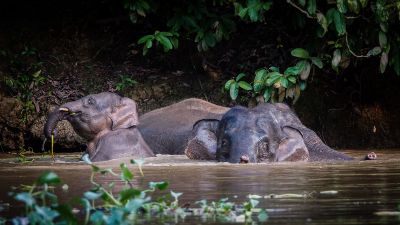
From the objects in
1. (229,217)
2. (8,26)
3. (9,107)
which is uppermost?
(8,26)

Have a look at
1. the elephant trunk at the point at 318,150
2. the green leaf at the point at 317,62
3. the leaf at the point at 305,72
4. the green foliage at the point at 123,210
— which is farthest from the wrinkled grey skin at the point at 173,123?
the green foliage at the point at 123,210

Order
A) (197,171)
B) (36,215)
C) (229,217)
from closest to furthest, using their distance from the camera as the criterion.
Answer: (36,215)
(229,217)
(197,171)

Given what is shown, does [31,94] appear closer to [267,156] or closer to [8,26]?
[8,26]

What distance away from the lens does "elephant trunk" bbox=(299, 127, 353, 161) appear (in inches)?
390

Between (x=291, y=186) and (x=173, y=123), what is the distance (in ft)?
21.4

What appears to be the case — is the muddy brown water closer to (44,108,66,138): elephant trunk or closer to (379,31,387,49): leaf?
(44,108,66,138): elephant trunk

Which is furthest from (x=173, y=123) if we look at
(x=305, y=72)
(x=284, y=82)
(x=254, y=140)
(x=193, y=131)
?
(x=254, y=140)

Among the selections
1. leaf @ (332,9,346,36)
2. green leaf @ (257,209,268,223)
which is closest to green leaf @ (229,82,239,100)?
leaf @ (332,9,346,36)

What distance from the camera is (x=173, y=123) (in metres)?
12.0

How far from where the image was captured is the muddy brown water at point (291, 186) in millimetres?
4016

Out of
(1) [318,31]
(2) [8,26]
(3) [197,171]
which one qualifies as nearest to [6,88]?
(2) [8,26]

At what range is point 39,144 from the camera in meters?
12.4

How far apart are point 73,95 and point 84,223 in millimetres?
9317

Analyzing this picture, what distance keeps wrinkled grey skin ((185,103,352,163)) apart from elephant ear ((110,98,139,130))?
4.39 feet
